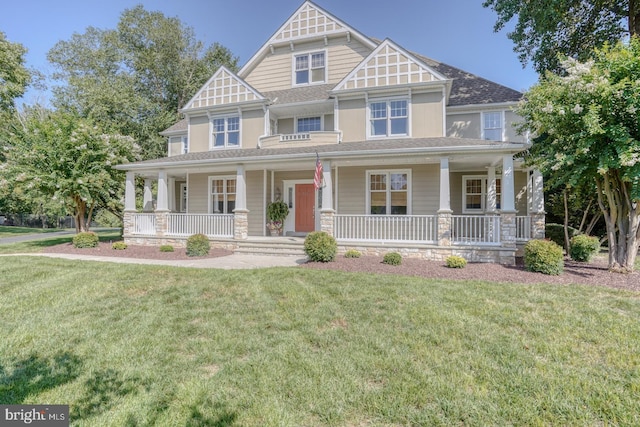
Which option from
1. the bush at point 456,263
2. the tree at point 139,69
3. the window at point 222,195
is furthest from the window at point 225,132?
the tree at point 139,69

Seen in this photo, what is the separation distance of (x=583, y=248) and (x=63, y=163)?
20216 mm

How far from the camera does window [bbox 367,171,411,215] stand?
12.2 metres

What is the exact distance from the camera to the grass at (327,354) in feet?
9.27

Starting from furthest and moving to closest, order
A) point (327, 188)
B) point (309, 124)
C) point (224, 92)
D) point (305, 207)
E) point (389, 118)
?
1. point (224, 92)
2. point (309, 124)
3. point (305, 207)
4. point (389, 118)
5. point (327, 188)

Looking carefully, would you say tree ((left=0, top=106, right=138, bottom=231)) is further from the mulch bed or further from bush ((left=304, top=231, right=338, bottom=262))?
bush ((left=304, top=231, right=338, bottom=262))

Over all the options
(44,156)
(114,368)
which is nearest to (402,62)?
(114,368)

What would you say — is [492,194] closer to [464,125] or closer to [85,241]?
[464,125]

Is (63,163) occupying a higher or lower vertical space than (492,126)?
lower

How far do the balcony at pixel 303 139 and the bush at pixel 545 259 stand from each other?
7683 millimetres

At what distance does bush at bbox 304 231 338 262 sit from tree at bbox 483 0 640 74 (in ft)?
36.0

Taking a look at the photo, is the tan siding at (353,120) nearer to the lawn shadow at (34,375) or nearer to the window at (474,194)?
the window at (474,194)

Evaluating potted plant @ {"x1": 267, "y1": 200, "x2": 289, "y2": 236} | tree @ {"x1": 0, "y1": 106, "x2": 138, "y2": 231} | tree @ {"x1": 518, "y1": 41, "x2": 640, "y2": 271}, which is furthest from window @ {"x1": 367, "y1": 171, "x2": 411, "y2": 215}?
tree @ {"x1": 0, "y1": 106, "x2": 138, "y2": 231}

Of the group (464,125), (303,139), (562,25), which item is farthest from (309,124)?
(562,25)

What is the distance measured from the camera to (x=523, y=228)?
38.0ft
